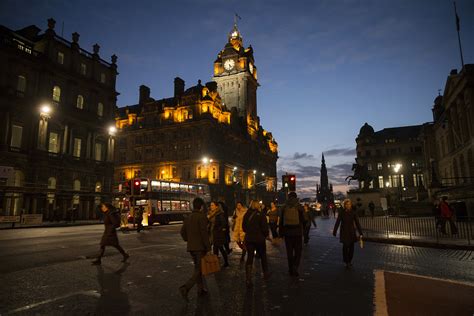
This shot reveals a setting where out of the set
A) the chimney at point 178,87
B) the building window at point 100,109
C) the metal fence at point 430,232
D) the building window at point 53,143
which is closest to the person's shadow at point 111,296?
the metal fence at point 430,232

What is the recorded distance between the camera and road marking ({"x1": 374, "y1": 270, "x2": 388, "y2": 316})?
5140mm

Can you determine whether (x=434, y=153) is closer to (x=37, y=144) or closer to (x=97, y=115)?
(x=97, y=115)

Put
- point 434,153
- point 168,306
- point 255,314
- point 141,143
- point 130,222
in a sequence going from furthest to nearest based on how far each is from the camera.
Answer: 1. point 141,143
2. point 434,153
3. point 130,222
4. point 168,306
5. point 255,314

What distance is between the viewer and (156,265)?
9633mm

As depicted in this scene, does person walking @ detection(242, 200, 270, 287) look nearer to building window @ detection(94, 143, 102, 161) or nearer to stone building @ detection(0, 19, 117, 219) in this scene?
stone building @ detection(0, 19, 117, 219)

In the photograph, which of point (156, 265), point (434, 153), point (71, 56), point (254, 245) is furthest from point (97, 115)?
point (434, 153)

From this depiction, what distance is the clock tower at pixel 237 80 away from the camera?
88.8 m

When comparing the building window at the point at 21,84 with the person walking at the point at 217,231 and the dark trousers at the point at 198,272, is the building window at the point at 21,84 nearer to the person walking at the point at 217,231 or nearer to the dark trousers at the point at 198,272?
the person walking at the point at 217,231

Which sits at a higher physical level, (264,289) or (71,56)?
(71,56)

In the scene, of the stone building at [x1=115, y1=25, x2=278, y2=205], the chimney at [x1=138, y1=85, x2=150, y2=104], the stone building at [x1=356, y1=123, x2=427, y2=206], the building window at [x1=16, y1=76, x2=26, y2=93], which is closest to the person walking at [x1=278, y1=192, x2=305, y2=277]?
the building window at [x1=16, y1=76, x2=26, y2=93]

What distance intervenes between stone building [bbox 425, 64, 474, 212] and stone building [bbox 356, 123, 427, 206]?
1374 inches

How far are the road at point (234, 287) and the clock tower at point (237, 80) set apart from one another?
78601mm

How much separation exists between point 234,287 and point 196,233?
1584 mm

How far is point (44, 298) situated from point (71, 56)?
4207 cm
